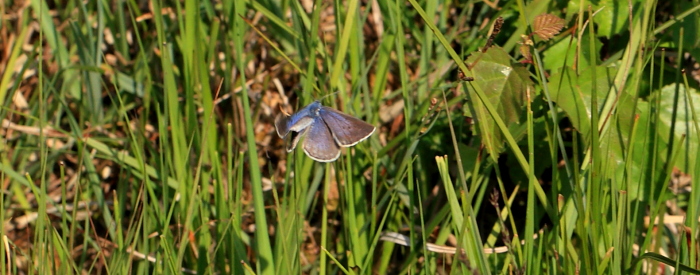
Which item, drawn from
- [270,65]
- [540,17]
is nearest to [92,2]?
[270,65]

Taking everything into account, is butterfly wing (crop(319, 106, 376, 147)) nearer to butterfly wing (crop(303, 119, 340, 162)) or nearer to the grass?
butterfly wing (crop(303, 119, 340, 162))

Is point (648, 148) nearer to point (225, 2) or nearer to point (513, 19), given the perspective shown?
point (513, 19)

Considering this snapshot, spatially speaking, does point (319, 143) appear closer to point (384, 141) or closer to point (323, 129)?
point (323, 129)

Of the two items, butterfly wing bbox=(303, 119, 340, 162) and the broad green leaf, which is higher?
the broad green leaf

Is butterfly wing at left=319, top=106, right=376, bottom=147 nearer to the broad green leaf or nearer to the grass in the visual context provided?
the grass

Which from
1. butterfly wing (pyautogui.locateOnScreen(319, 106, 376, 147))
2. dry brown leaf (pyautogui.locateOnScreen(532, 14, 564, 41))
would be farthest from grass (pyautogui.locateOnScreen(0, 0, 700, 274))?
butterfly wing (pyautogui.locateOnScreen(319, 106, 376, 147))

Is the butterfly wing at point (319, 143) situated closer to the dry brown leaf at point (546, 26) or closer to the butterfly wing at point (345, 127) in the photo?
the butterfly wing at point (345, 127)

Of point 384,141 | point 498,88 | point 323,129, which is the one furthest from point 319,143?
point 384,141

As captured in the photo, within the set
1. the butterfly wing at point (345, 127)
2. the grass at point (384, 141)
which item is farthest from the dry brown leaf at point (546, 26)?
the butterfly wing at point (345, 127)
